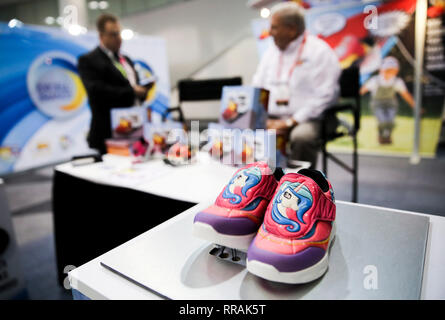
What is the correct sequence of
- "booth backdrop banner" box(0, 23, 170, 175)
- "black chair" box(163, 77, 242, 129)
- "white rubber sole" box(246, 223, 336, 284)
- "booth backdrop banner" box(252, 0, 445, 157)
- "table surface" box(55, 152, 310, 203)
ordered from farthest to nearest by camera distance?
1. "booth backdrop banner" box(252, 0, 445, 157)
2. "booth backdrop banner" box(0, 23, 170, 175)
3. "black chair" box(163, 77, 242, 129)
4. "table surface" box(55, 152, 310, 203)
5. "white rubber sole" box(246, 223, 336, 284)

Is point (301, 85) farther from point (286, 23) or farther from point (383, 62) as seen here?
point (383, 62)

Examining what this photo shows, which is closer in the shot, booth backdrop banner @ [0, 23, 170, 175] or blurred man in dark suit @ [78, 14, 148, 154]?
blurred man in dark suit @ [78, 14, 148, 154]

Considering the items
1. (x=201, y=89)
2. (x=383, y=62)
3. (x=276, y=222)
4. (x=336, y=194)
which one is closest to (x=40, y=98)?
(x=201, y=89)

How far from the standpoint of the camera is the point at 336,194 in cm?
250

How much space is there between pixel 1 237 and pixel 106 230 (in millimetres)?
432

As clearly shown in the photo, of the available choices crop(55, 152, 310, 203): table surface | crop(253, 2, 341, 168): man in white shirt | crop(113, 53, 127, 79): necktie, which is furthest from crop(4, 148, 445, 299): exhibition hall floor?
crop(113, 53, 127, 79): necktie

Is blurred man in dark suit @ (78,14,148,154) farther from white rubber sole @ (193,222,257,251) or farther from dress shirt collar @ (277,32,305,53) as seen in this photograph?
white rubber sole @ (193,222,257,251)

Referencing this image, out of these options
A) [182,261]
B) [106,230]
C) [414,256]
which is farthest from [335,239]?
[106,230]

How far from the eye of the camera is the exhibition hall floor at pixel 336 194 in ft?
5.36

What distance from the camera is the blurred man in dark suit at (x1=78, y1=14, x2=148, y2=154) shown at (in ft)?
6.20

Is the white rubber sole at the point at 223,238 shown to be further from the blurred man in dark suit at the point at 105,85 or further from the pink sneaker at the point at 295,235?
the blurred man in dark suit at the point at 105,85

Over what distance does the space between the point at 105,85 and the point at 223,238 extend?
1.65 m

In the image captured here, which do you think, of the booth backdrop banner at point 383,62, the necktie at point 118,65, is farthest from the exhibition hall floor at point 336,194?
the necktie at point 118,65

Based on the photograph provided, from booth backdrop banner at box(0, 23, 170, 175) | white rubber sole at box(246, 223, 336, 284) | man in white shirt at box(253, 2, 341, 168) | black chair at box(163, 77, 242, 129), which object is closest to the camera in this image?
white rubber sole at box(246, 223, 336, 284)
